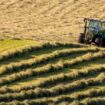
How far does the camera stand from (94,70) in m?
23.1

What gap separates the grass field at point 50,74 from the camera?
20.4 metres

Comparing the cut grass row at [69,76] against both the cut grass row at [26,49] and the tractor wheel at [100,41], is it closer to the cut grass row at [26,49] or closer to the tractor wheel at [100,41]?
the cut grass row at [26,49]

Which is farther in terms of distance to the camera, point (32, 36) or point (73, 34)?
point (73, 34)

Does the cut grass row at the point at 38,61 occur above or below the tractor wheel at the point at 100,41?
below

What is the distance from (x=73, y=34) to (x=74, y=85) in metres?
10.7

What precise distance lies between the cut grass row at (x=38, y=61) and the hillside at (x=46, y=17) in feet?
14.1

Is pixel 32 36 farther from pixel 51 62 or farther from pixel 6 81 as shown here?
pixel 6 81

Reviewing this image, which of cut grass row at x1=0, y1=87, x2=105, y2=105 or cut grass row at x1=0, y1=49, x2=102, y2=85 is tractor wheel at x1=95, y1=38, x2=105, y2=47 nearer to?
cut grass row at x1=0, y1=49, x2=102, y2=85

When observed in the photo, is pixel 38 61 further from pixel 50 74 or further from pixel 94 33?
pixel 94 33

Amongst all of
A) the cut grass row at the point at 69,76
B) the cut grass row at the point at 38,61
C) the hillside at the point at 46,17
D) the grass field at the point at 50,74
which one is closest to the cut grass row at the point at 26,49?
the grass field at the point at 50,74

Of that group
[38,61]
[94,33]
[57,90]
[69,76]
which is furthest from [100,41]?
[57,90]

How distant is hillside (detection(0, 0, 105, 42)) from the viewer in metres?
31.0

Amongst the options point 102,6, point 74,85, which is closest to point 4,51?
point 74,85

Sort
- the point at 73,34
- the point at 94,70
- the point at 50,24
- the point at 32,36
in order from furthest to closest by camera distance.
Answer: the point at 50,24 < the point at 73,34 < the point at 32,36 < the point at 94,70
